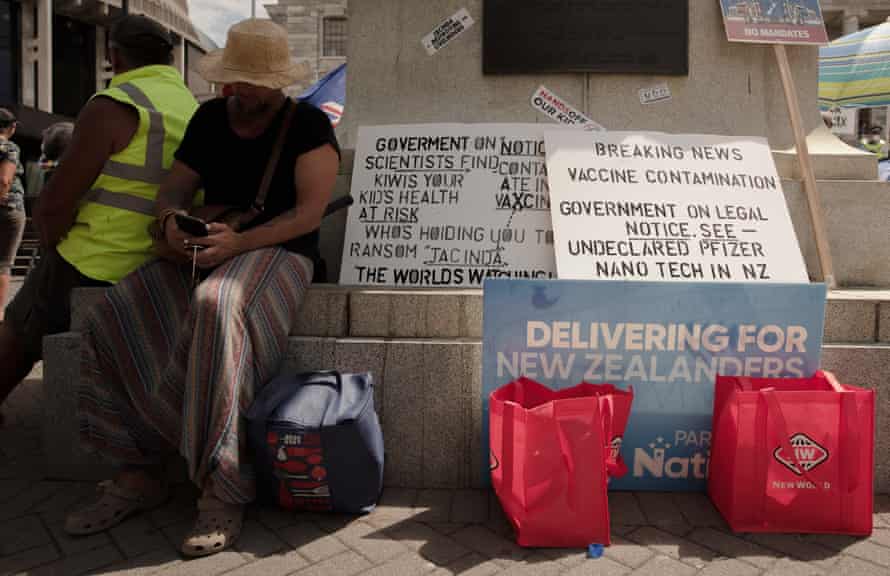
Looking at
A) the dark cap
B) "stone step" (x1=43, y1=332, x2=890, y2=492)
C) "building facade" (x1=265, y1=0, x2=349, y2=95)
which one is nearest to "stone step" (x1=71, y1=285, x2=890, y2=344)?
"stone step" (x1=43, y1=332, x2=890, y2=492)

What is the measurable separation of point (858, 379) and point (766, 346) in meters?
0.45

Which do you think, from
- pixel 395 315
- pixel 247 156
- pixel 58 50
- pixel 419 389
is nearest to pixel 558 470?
pixel 419 389

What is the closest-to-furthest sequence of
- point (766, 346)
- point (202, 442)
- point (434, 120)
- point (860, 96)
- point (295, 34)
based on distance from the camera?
point (202, 442) → point (766, 346) → point (434, 120) → point (860, 96) → point (295, 34)

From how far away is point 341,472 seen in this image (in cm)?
255

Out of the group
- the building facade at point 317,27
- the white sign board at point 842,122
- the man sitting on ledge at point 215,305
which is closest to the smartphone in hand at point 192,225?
the man sitting on ledge at point 215,305

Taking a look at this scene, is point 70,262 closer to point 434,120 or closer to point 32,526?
point 32,526

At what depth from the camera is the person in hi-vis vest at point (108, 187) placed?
2.86 metres

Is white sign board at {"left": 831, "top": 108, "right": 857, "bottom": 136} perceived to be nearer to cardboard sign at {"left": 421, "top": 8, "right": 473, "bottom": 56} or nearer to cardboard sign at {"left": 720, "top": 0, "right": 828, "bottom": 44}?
cardboard sign at {"left": 720, "top": 0, "right": 828, "bottom": 44}

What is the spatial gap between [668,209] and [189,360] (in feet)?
7.81

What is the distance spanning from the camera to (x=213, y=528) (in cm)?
242

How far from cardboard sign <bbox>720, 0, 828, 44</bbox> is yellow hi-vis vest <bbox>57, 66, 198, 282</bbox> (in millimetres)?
3307

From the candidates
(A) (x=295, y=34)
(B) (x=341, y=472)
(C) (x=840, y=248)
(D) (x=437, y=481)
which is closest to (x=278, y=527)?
(B) (x=341, y=472)

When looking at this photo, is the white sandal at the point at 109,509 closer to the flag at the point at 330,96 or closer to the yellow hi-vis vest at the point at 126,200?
the yellow hi-vis vest at the point at 126,200

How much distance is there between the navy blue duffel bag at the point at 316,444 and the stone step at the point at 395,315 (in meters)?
0.34
